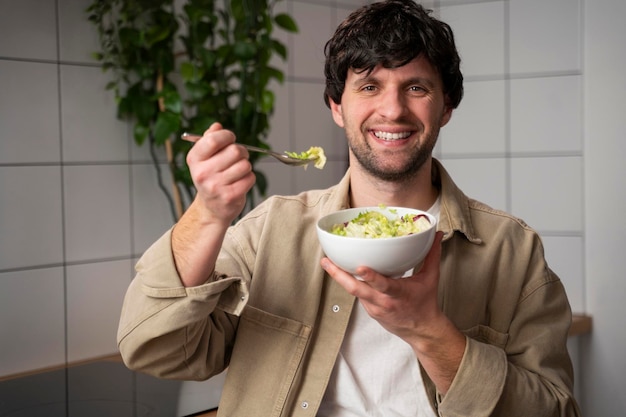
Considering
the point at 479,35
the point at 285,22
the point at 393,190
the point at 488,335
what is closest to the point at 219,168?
the point at 393,190

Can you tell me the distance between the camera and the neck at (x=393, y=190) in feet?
4.34

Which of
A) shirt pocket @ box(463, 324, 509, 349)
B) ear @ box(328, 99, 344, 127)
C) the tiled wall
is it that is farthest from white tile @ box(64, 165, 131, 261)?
shirt pocket @ box(463, 324, 509, 349)

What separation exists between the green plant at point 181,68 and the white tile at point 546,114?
31.1 inches

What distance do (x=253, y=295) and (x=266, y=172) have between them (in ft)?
5.03

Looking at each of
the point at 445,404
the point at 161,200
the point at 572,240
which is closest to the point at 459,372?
the point at 445,404

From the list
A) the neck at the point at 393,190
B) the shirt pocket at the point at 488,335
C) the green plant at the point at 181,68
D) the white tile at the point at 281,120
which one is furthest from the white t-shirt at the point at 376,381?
the white tile at the point at 281,120

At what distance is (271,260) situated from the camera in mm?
1272

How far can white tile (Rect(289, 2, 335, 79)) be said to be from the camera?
112 inches

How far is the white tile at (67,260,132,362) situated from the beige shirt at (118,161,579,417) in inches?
43.0

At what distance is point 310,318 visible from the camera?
4.05 feet

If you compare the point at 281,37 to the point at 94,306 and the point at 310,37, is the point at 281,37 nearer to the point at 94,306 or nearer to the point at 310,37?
the point at 310,37

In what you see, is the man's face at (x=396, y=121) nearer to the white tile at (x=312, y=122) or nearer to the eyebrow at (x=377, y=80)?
the eyebrow at (x=377, y=80)

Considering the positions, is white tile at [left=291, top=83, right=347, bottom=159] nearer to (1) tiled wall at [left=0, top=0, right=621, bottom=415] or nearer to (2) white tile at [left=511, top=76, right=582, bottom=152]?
(1) tiled wall at [left=0, top=0, right=621, bottom=415]

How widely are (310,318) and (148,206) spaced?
1278 millimetres
